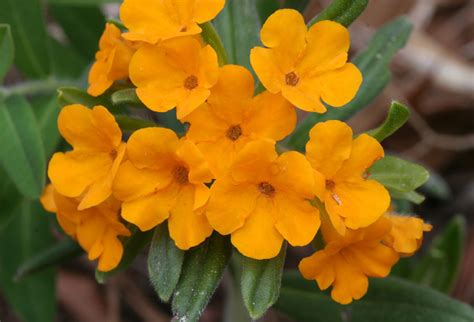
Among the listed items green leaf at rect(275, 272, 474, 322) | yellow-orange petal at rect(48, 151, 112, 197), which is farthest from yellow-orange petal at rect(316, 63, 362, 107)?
green leaf at rect(275, 272, 474, 322)

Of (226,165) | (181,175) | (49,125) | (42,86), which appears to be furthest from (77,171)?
(42,86)

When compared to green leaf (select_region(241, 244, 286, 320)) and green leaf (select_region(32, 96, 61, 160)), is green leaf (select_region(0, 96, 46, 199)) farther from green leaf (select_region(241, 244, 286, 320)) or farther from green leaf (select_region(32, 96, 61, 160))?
green leaf (select_region(241, 244, 286, 320))

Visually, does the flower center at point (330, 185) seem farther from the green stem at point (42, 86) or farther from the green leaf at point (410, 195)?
the green stem at point (42, 86)

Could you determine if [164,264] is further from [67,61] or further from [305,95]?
[67,61]

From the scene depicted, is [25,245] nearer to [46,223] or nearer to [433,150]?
[46,223]

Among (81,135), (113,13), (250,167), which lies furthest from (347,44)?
(113,13)

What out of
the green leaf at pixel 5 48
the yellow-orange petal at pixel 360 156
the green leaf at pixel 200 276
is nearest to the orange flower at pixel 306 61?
the yellow-orange petal at pixel 360 156
